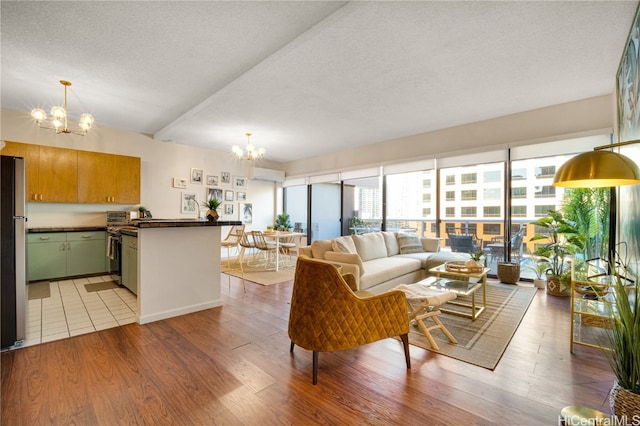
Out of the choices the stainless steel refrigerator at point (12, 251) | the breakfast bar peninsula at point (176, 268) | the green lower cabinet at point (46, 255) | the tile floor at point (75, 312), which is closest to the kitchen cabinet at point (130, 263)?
the tile floor at point (75, 312)

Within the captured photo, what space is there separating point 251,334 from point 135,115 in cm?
453

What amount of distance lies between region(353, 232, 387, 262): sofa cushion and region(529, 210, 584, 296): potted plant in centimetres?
235

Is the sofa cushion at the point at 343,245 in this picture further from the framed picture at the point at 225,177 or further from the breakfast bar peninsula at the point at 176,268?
the framed picture at the point at 225,177

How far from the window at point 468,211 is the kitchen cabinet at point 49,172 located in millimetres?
7321

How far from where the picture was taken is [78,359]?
2227 millimetres

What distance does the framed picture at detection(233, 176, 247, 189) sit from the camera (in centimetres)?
767

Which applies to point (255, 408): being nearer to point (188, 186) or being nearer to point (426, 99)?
point (426, 99)

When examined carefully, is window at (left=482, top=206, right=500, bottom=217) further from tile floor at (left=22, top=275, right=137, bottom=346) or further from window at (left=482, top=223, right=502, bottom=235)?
tile floor at (left=22, top=275, right=137, bottom=346)

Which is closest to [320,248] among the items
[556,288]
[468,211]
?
[468,211]

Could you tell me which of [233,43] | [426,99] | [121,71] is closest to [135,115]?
[121,71]

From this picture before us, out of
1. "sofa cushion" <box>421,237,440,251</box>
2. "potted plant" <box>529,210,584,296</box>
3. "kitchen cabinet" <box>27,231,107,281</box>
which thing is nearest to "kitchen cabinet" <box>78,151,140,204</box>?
"kitchen cabinet" <box>27,231,107,281</box>

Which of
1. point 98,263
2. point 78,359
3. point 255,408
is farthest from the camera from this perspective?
point 98,263

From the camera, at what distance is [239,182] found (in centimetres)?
777

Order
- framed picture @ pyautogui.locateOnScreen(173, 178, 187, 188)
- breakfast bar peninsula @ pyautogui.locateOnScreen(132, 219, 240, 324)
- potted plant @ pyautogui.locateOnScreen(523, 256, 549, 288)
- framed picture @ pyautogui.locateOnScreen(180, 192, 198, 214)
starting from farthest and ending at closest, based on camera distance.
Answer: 1. framed picture @ pyautogui.locateOnScreen(180, 192, 198, 214)
2. framed picture @ pyautogui.locateOnScreen(173, 178, 187, 188)
3. potted plant @ pyautogui.locateOnScreen(523, 256, 549, 288)
4. breakfast bar peninsula @ pyautogui.locateOnScreen(132, 219, 240, 324)
